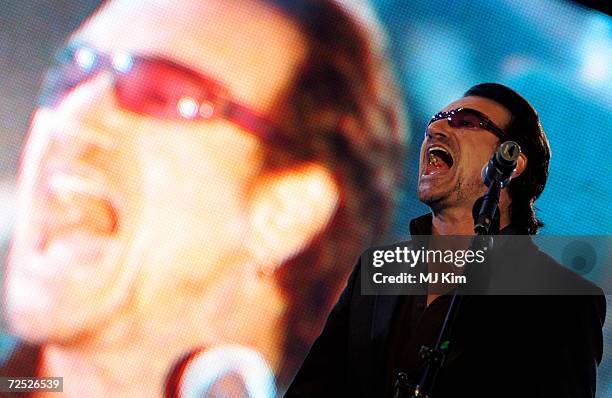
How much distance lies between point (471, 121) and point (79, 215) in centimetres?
127

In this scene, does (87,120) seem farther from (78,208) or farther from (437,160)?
(437,160)

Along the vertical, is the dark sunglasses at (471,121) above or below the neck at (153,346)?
above

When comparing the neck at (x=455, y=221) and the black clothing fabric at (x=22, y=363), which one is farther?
the black clothing fabric at (x=22, y=363)

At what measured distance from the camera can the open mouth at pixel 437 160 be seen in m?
2.25

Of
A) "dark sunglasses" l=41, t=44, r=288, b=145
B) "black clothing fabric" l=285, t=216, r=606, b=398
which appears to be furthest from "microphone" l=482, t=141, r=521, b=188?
"dark sunglasses" l=41, t=44, r=288, b=145

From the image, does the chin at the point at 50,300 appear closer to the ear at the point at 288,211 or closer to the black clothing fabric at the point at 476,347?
the ear at the point at 288,211

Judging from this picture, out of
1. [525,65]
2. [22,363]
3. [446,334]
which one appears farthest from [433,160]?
[22,363]

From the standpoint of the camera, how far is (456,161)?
2.24m

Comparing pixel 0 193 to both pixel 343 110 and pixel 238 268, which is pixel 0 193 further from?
pixel 343 110

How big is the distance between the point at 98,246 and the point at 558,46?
1.87 meters

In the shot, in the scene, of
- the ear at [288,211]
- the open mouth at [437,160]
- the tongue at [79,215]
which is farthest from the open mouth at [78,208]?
the open mouth at [437,160]

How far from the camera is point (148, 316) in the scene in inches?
100

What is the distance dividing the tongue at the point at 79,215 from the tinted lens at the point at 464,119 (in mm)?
1120

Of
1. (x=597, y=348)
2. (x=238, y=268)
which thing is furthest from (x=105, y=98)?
(x=597, y=348)
